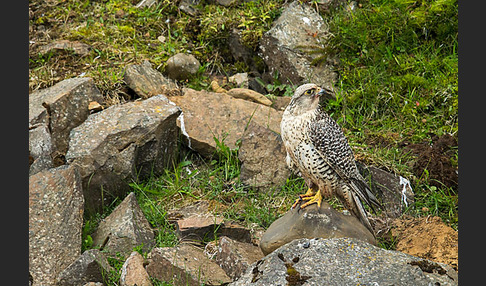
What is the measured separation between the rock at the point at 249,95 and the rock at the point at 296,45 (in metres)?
0.62

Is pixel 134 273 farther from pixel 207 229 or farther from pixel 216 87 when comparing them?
pixel 216 87

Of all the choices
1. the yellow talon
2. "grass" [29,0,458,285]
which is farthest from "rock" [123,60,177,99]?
the yellow talon

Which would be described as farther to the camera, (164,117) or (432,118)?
(432,118)

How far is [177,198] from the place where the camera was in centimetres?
716

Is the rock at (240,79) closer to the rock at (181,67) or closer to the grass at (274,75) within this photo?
the grass at (274,75)

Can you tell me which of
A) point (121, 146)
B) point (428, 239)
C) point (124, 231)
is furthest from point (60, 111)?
point (428, 239)

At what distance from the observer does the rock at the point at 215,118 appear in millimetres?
7582

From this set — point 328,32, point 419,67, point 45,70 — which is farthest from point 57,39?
point 419,67

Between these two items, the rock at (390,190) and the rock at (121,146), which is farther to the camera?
the rock at (390,190)

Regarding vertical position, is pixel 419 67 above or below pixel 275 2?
below

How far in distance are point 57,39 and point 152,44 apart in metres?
1.49

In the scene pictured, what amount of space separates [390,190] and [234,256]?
2.36 metres

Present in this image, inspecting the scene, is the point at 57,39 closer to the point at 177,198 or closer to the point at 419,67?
the point at 177,198

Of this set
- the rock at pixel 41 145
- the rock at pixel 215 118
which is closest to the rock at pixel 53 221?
the rock at pixel 41 145
